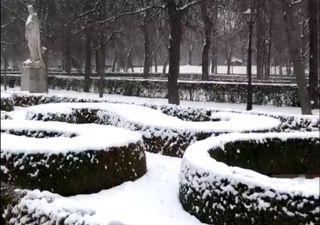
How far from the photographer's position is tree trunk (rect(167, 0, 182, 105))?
20562 mm

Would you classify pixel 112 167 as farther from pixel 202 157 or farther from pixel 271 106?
pixel 271 106

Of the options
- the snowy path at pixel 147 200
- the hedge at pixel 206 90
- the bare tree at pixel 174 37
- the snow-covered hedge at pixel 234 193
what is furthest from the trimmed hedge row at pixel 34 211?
the hedge at pixel 206 90

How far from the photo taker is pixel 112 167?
30.1 ft

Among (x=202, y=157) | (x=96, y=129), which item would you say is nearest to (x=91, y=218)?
(x=202, y=157)

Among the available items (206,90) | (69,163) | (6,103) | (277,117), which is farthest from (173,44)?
(69,163)

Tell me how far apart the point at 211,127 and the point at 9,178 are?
5203 mm

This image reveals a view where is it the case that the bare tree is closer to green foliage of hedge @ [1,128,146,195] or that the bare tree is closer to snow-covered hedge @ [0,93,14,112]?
snow-covered hedge @ [0,93,14,112]

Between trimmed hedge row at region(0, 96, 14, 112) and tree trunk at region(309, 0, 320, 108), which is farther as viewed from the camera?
tree trunk at region(309, 0, 320, 108)

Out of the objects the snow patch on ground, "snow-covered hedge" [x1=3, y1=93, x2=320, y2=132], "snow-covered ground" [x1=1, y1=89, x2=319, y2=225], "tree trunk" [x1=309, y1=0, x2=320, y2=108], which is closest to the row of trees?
"tree trunk" [x1=309, y1=0, x2=320, y2=108]

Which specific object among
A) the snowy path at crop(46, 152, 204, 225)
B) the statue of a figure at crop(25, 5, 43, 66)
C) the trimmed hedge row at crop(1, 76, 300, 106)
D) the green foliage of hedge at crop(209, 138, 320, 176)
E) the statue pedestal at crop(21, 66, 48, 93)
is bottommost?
the snowy path at crop(46, 152, 204, 225)

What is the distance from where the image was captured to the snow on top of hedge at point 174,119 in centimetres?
1208

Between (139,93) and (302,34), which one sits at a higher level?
(302,34)

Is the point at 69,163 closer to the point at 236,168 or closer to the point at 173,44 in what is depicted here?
the point at 236,168

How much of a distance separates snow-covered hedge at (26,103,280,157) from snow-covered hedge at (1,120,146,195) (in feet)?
7.62
